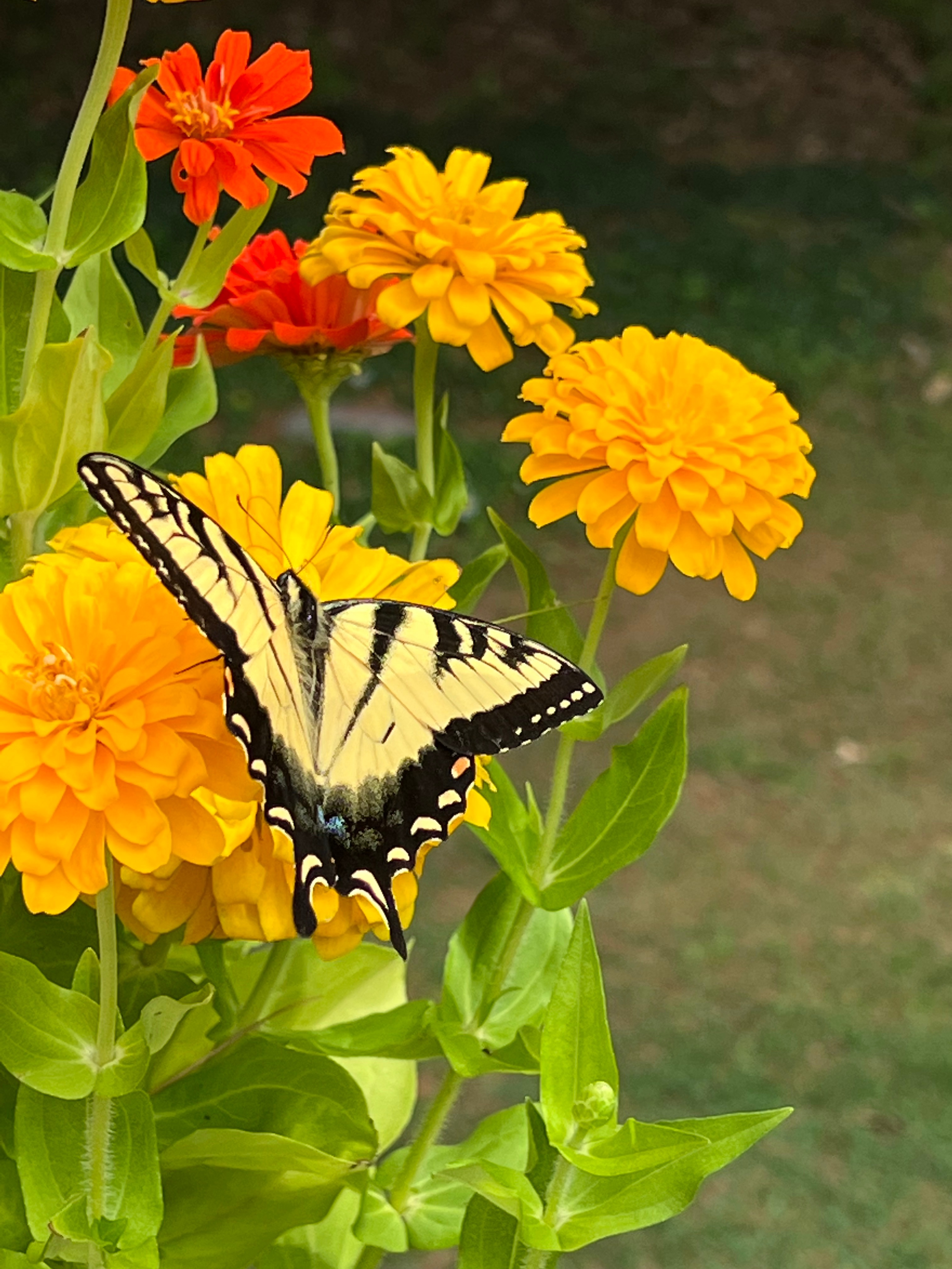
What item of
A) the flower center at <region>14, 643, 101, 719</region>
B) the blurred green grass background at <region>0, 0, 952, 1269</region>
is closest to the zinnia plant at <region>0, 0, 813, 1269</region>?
the flower center at <region>14, 643, 101, 719</region>

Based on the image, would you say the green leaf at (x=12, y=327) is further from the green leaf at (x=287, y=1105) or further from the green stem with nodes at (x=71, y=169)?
the green leaf at (x=287, y=1105)

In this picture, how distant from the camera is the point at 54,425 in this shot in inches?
17.8

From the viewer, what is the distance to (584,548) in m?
2.34

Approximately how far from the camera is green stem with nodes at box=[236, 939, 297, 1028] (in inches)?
20.1

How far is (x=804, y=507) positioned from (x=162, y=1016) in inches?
85.1

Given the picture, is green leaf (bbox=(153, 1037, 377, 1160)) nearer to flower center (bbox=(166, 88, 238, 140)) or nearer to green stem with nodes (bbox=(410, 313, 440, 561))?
green stem with nodes (bbox=(410, 313, 440, 561))

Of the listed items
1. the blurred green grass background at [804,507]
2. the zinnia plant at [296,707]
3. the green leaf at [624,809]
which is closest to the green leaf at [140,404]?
the zinnia plant at [296,707]

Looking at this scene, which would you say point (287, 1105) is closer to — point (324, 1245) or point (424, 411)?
point (324, 1245)

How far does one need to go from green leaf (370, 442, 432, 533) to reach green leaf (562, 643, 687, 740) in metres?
0.11

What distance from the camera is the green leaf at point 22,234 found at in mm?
456

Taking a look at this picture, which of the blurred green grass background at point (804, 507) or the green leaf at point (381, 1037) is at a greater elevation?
the green leaf at point (381, 1037)

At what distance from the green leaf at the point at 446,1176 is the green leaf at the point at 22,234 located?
35cm

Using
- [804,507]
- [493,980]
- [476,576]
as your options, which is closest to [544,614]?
[476,576]

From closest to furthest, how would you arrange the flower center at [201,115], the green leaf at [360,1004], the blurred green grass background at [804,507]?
the flower center at [201,115]
the green leaf at [360,1004]
the blurred green grass background at [804,507]
